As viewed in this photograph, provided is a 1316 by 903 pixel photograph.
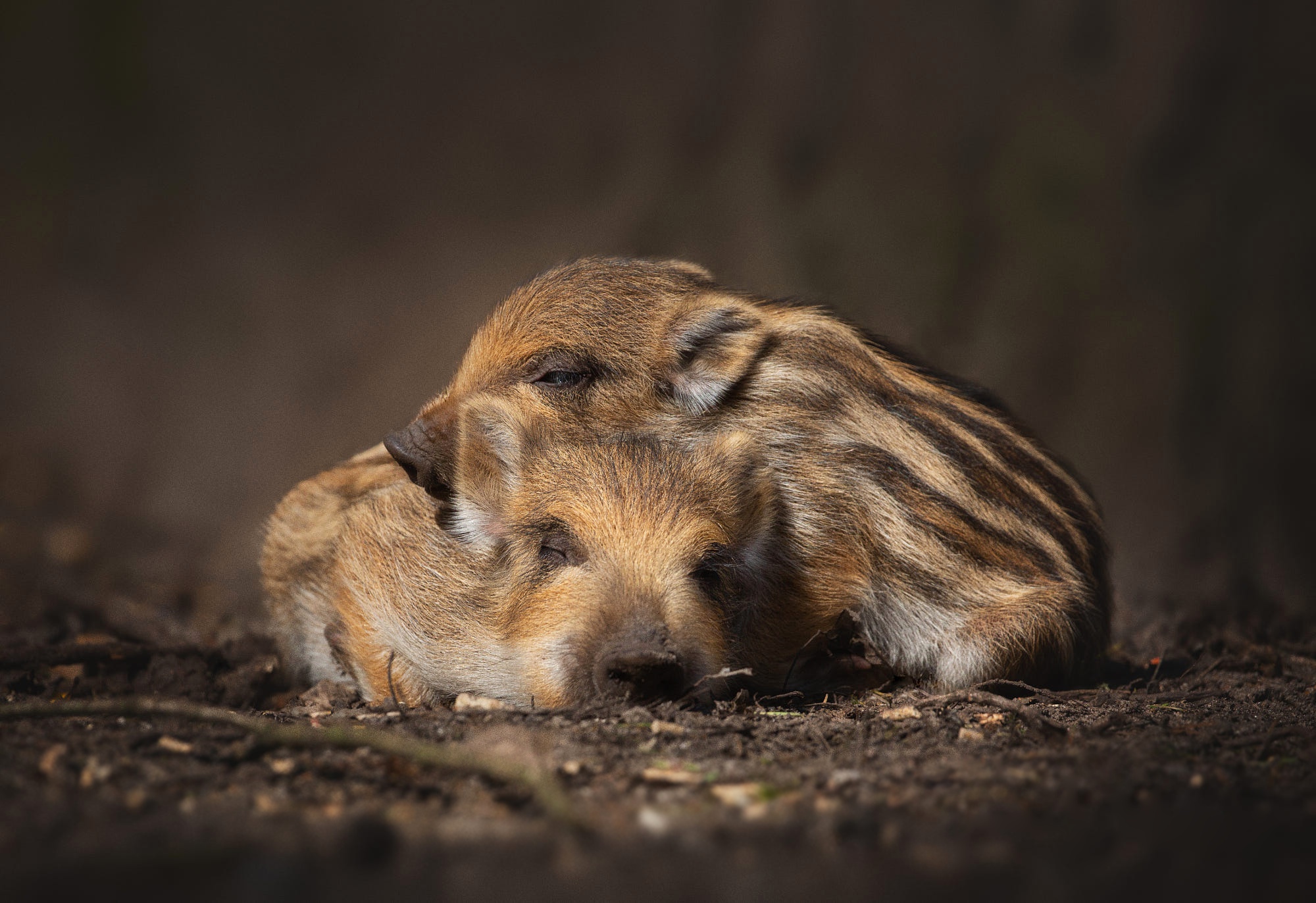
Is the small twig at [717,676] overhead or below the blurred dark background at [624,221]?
below

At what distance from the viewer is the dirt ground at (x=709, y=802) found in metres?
1.36

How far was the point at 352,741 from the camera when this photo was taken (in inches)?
75.0

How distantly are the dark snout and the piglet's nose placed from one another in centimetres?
90

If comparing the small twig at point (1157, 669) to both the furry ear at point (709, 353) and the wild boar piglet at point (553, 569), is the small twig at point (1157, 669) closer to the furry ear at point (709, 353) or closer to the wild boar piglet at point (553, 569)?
the wild boar piglet at point (553, 569)

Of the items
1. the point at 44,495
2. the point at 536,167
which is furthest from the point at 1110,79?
the point at 44,495

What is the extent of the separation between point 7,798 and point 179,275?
679 centimetres

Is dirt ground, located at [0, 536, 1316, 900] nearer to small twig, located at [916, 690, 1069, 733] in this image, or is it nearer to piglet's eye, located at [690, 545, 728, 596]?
small twig, located at [916, 690, 1069, 733]

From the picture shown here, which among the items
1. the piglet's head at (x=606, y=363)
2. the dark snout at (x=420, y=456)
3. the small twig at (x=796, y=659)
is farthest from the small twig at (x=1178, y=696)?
the dark snout at (x=420, y=456)

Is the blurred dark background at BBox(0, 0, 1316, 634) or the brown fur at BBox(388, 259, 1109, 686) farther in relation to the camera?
the blurred dark background at BBox(0, 0, 1316, 634)

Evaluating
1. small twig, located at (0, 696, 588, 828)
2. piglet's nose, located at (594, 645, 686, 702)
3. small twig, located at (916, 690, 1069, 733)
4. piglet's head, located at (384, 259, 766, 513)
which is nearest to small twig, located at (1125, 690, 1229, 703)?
small twig, located at (916, 690, 1069, 733)

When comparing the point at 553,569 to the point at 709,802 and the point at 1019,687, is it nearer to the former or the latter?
the point at 709,802

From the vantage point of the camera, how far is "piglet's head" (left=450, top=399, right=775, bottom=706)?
2693mm

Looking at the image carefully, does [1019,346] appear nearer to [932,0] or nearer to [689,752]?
[932,0]

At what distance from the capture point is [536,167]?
713 centimetres
